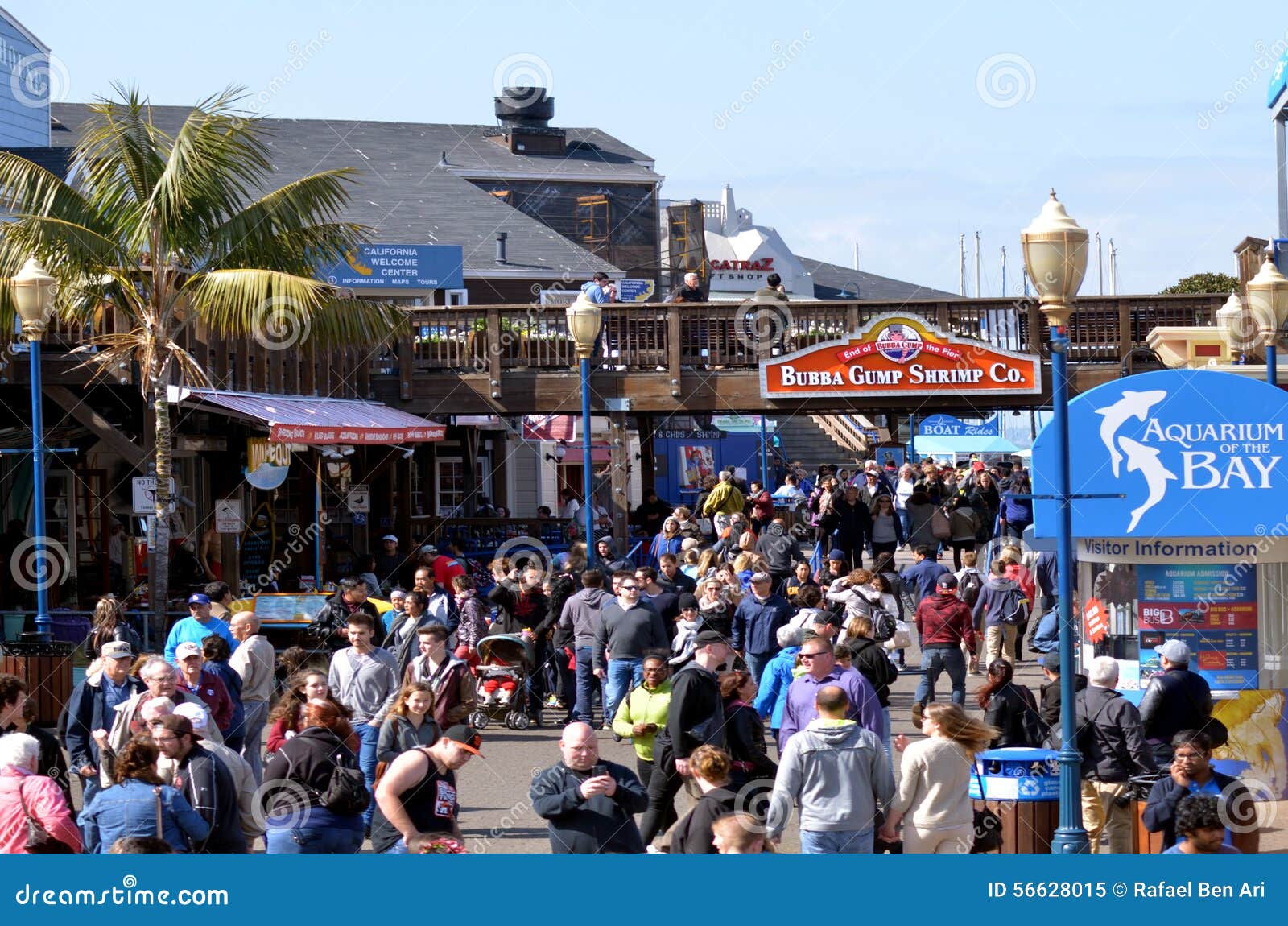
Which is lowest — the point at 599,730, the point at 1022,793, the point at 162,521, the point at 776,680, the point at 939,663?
the point at 599,730

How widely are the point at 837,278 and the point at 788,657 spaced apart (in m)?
71.0

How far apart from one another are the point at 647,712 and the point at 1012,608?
821 centimetres

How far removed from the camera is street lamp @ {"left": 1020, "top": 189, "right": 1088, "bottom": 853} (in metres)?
9.56

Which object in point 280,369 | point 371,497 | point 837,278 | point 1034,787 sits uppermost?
point 837,278

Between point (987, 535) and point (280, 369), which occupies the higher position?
point (280, 369)

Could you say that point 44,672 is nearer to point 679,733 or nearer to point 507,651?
point 507,651

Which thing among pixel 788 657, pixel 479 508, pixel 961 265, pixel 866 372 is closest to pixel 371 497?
pixel 479 508

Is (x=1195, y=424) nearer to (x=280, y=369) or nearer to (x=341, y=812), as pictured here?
(x=341, y=812)

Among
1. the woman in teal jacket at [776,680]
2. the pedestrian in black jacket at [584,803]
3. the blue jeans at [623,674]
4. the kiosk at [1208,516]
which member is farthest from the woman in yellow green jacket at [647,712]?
the kiosk at [1208,516]

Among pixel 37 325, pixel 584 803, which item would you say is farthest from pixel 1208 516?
pixel 37 325

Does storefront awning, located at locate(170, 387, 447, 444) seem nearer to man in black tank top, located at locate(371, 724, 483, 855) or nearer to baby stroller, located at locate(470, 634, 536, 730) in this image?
baby stroller, located at locate(470, 634, 536, 730)

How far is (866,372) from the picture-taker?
25.4 metres

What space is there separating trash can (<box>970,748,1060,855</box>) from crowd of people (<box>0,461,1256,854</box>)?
0.22 meters

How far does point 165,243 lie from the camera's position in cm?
1869
